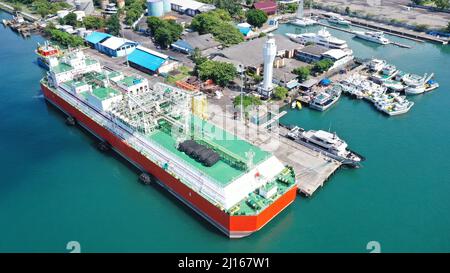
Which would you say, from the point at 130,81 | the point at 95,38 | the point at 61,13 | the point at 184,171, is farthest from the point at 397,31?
the point at 61,13

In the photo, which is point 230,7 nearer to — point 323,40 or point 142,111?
point 323,40

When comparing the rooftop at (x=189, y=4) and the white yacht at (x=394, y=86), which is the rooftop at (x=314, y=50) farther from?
the rooftop at (x=189, y=4)

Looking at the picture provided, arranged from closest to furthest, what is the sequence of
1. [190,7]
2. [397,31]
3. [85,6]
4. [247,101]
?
1. [247,101]
2. [397,31]
3. [190,7]
4. [85,6]

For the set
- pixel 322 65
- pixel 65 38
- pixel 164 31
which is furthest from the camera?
pixel 65 38

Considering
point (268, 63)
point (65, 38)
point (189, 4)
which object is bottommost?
point (268, 63)

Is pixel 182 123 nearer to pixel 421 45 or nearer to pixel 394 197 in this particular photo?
pixel 394 197

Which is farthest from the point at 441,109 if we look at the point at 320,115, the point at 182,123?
the point at 182,123

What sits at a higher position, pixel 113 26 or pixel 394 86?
pixel 113 26

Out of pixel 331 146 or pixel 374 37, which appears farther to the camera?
pixel 374 37
